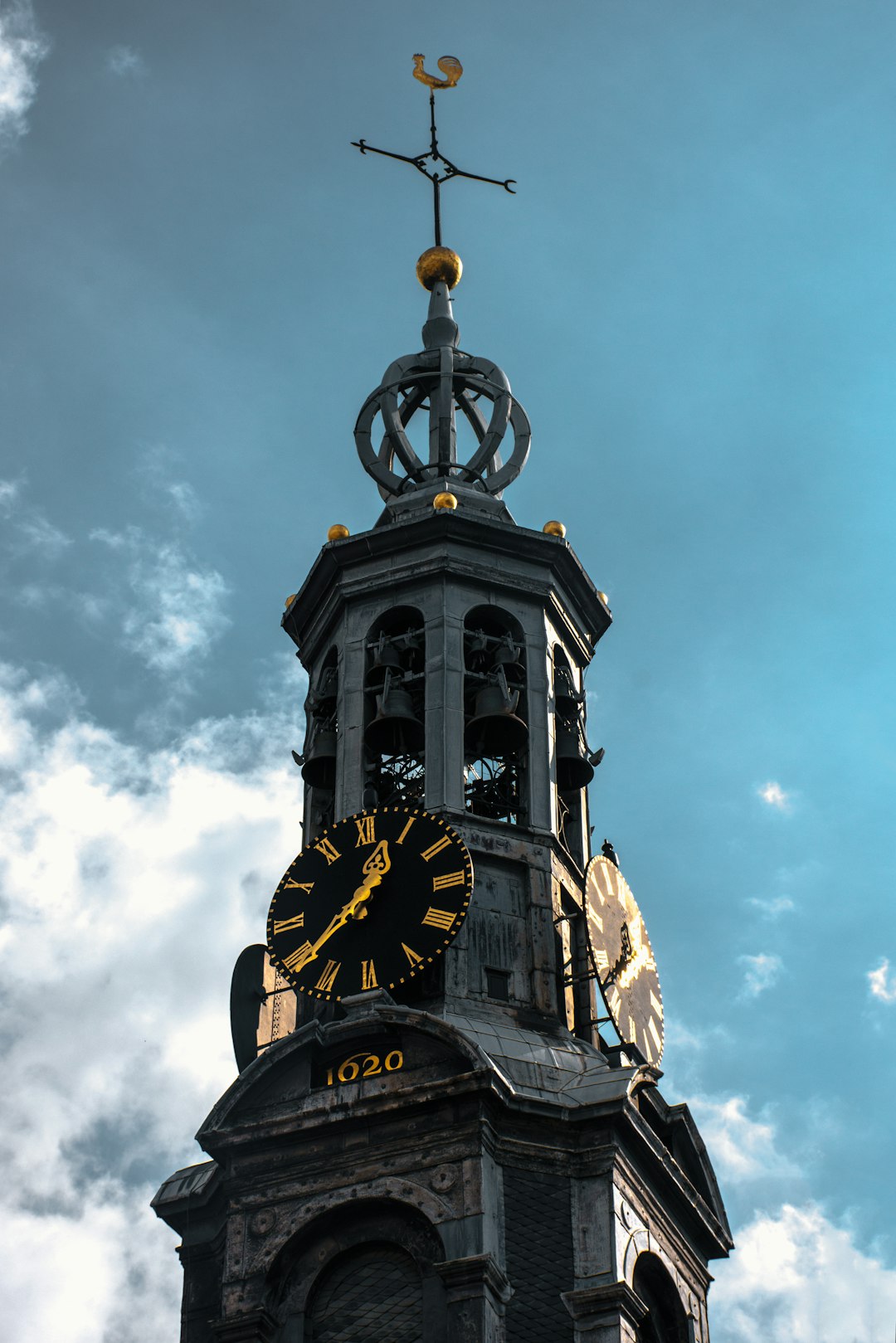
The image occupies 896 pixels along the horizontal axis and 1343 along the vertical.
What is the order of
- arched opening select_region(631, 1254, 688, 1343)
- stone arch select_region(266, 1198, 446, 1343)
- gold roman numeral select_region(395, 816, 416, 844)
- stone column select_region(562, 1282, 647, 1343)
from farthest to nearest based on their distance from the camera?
gold roman numeral select_region(395, 816, 416, 844), arched opening select_region(631, 1254, 688, 1343), stone arch select_region(266, 1198, 446, 1343), stone column select_region(562, 1282, 647, 1343)

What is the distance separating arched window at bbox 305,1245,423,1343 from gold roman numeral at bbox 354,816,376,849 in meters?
8.02

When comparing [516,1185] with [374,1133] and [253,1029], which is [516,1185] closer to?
[374,1133]

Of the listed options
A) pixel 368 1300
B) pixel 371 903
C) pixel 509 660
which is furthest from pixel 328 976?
pixel 509 660

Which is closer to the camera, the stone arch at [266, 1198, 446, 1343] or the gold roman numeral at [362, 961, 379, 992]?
the stone arch at [266, 1198, 446, 1343]

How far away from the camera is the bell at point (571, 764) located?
58.3 metres

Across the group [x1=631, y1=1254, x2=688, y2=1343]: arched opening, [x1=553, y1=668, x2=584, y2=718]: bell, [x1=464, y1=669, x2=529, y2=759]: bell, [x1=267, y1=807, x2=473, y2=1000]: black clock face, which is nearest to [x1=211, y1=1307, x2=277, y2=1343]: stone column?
[x1=267, y1=807, x2=473, y2=1000]: black clock face

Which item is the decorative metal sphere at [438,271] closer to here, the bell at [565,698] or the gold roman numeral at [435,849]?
the bell at [565,698]

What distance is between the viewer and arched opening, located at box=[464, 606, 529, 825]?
56.9 metres

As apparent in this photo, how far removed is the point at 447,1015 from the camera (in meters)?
51.4

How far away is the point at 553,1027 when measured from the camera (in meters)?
52.6

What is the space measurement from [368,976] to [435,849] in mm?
2720

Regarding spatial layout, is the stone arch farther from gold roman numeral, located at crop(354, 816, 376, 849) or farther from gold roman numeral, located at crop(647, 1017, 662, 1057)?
gold roman numeral, located at crop(647, 1017, 662, 1057)

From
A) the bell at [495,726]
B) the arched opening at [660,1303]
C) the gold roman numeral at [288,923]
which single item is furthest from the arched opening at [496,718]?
the arched opening at [660,1303]

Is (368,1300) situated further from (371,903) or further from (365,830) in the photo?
(365,830)
